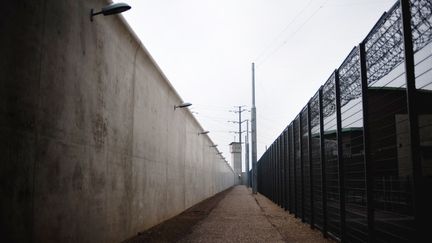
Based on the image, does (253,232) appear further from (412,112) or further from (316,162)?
(412,112)

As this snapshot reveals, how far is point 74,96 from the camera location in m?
4.80

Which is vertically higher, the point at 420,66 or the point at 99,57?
the point at 99,57

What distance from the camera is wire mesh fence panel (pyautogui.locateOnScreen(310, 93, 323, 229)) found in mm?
8109

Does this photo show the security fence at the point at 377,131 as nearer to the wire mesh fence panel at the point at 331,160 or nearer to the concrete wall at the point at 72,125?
the wire mesh fence panel at the point at 331,160

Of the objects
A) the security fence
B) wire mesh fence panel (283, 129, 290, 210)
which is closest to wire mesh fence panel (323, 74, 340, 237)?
the security fence

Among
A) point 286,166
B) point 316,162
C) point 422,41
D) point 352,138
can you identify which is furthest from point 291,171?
point 422,41

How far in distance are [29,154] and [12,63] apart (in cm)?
87

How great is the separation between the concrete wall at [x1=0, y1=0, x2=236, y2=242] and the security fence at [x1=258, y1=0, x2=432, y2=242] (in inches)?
139

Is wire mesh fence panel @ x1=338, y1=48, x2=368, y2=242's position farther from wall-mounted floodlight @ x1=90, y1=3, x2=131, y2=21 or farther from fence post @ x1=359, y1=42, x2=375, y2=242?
wall-mounted floodlight @ x1=90, y1=3, x2=131, y2=21

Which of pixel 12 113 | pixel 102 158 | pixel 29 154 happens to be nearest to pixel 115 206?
pixel 102 158

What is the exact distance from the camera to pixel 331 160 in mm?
7105

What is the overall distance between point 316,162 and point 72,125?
542 centimetres

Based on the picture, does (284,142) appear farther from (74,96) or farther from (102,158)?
(74,96)

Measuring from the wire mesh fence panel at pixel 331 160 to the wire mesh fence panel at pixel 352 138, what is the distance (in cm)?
44
